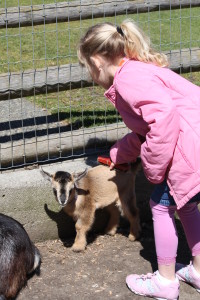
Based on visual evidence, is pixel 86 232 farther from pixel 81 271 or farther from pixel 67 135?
pixel 67 135

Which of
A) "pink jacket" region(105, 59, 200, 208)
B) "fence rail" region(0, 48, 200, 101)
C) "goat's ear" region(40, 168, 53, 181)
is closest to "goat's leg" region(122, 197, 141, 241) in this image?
"goat's ear" region(40, 168, 53, 181)

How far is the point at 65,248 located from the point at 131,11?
2.59 m

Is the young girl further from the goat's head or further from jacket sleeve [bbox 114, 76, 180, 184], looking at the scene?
the goat's head

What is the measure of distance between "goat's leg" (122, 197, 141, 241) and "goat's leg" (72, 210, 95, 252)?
0.34 metres

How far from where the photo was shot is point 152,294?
5062 mm

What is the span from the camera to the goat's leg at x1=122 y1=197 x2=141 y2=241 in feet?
19.7

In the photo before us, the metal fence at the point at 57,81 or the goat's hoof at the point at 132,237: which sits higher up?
the metal fence at the point at 57,81

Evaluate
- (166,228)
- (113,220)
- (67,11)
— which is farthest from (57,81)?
(166,228)

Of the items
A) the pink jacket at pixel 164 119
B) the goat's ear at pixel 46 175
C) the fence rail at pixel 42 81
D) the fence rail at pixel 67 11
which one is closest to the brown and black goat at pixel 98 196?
the goat's ear at pixel 46 175

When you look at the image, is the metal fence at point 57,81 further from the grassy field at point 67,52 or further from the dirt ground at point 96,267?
the dirt ground at point 96,267

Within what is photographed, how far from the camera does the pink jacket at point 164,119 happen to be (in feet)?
14.5

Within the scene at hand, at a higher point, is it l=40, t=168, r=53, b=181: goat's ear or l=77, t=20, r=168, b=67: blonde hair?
l=77, t=20, r=168, b=67: blonde hair

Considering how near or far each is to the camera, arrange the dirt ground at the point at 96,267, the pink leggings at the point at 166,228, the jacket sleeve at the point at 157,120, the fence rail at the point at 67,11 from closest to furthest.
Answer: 1. the jacket sleeve at the point at 157,120
2. the pink leggings at the point at 166,228
3. the dirt ground at the point at 96,267
4. the fence rail at the point at 67,11

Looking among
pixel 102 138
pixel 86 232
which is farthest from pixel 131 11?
pixel 86 232
